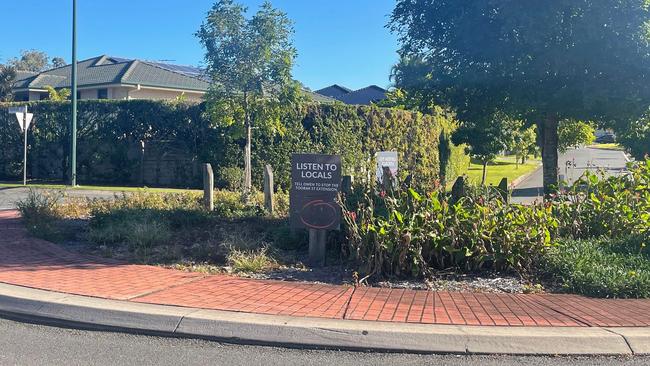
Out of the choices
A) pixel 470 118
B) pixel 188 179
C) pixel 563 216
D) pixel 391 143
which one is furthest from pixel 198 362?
pixel 391 143

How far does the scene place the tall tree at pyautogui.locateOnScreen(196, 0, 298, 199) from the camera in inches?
515

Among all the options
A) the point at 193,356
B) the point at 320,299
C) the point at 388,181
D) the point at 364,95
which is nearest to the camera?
the point at 193,356

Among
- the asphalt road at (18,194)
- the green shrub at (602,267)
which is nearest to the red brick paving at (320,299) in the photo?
the green shrub at (602,267)

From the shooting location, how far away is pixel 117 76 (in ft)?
118

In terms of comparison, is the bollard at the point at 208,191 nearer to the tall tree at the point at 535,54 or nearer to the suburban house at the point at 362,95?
the tall tree at the point at 535,54

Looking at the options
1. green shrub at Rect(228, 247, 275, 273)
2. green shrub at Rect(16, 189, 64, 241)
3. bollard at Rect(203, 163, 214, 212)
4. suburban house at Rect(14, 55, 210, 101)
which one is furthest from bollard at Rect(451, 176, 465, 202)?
suburban house at Rect(14, 55, 210, 101)

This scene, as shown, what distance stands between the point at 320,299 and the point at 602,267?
10.6ft

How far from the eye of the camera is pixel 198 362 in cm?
456

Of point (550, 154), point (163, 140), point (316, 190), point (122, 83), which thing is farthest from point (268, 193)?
point (122, 83)

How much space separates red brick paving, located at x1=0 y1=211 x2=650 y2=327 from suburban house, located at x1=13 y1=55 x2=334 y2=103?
27628 millimetres

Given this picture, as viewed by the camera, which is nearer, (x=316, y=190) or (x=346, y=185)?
(x=316, y=190)

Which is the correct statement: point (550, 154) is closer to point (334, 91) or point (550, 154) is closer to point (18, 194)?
point (18, 194)

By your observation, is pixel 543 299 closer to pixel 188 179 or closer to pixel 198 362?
→ pixel 198 362

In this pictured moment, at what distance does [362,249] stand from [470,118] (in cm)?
492
